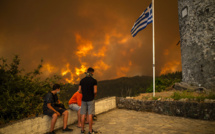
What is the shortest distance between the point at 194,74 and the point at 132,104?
23.3 ft

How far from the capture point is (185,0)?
13.1 meters

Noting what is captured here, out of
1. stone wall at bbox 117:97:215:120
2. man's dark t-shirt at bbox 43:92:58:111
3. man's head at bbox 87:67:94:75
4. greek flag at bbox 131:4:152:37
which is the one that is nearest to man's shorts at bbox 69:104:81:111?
man's dark t-shirt at bbox 43:92:58:111

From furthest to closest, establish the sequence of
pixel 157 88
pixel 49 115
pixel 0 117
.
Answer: pixel 157 88 → pixel 0 117 → pixel 49 115

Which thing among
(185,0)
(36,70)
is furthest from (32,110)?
(185,0)

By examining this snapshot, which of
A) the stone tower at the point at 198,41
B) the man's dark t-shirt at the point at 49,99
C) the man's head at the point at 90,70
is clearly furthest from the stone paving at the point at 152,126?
the stone tower at the point at 198,41

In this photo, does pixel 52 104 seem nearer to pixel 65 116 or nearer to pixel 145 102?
pixel 65 116

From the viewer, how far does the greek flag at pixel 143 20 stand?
8.95 m

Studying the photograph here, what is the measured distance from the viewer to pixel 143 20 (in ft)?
30.6

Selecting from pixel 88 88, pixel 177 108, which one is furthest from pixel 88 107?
pixel 177 108

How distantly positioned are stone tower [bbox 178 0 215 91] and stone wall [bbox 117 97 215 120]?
5.96 meters

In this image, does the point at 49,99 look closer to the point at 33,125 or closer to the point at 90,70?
the point at 33,125

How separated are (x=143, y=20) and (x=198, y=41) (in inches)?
210

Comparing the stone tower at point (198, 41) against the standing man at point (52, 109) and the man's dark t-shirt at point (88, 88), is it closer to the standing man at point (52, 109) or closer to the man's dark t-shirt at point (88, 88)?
the man's dark t-shirt at point (88, 88)

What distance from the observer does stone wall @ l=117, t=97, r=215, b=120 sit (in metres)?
5.70
